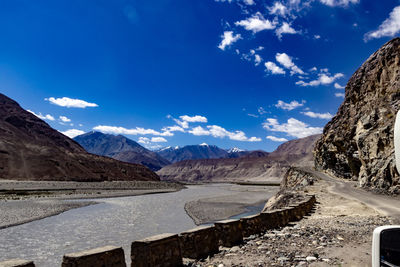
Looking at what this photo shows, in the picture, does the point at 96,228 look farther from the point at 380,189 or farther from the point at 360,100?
the point at 360,100

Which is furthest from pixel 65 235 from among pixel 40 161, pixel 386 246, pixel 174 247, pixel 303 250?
pixel 40 161

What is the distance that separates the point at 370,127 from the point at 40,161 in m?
98.8

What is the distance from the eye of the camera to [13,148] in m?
101

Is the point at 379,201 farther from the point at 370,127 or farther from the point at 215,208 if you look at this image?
the point at 215,208

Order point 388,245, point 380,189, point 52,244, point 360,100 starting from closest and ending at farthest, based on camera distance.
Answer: point 388,245, point 52,244, point 380,189, point 360,100

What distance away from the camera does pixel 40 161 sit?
321 feet

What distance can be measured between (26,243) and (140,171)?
139291 millimetres

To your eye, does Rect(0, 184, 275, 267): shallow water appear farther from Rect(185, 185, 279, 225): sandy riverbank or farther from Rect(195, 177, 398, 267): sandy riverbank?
Rect(195, 177, 398, 267): sandy riverbank

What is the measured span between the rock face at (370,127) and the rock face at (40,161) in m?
79.8

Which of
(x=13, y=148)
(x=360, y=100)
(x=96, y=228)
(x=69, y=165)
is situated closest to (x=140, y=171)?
(x=69, y=165)

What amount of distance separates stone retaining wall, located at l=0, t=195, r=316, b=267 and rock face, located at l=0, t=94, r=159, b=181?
90825 millimetres

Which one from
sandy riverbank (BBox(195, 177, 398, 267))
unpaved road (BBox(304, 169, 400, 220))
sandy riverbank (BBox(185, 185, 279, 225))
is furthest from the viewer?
sandy riverbank (BBox(185, 185, 279, 225))

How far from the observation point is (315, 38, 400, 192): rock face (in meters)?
28.0

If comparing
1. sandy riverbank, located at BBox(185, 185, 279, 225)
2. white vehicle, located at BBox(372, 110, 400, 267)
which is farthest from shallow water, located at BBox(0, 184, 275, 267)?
white vehicle, located at BBox(372, 110, 400, 267)
